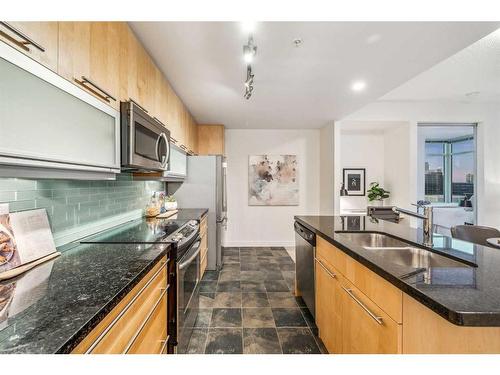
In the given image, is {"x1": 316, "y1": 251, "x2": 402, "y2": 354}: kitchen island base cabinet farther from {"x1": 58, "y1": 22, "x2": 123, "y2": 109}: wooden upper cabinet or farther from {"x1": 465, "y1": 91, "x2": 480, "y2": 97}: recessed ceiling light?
{"x1": 465, "y1": 91, "x2": 480, "y2": 97}: recessed ceiling light

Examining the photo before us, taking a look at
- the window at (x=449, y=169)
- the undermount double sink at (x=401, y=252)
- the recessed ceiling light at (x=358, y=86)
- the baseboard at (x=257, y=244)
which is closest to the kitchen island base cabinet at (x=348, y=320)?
the undermount double sink at (x=401, y=252)

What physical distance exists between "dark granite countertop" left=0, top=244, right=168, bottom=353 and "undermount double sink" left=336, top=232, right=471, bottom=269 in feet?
4.02

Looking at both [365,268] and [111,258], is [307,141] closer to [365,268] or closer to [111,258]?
[365,268]

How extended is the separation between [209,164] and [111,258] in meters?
2.46

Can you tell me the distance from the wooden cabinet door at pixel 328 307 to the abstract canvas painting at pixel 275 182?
3.04 m

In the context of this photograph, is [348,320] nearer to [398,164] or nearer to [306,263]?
[306,263]

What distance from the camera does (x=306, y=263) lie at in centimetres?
219

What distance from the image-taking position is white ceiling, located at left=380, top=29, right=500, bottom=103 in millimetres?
2527

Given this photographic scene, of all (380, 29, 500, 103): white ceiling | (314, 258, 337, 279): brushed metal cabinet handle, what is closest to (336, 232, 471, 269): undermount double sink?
(314, 258, 337, 279): brushed metal cabinet handle

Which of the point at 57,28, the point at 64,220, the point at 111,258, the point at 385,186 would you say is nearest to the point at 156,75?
the point at 57,28

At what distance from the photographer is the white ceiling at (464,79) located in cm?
253

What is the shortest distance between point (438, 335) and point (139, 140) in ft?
5.93

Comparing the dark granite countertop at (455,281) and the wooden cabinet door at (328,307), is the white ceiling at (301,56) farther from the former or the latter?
the wooden cabinet door at (328,307)

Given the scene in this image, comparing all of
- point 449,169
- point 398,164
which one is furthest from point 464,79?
point 449,169
